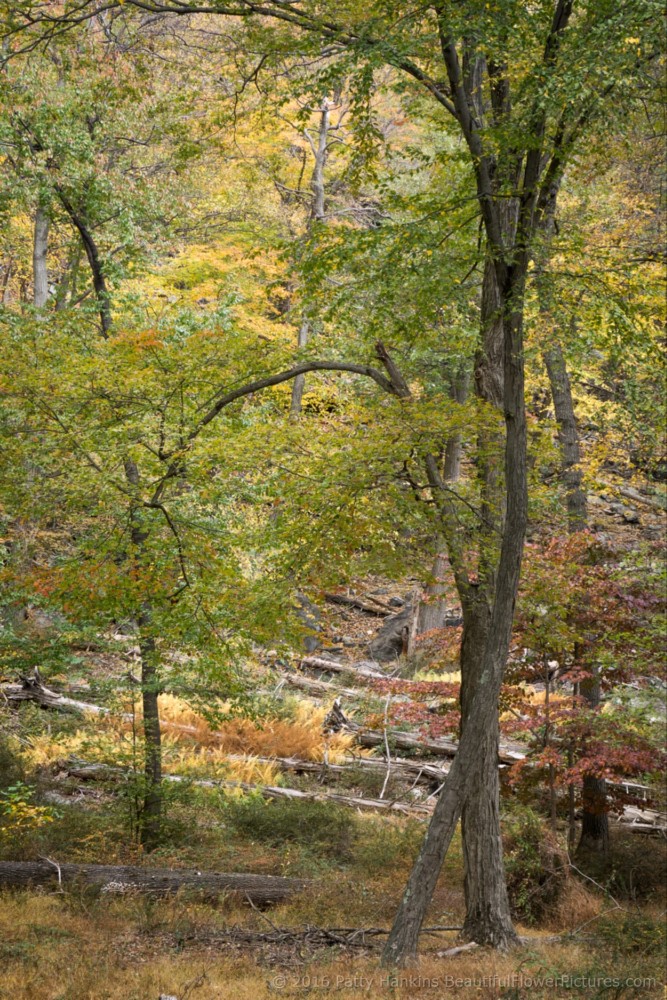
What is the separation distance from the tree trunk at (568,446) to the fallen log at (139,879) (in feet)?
20.2

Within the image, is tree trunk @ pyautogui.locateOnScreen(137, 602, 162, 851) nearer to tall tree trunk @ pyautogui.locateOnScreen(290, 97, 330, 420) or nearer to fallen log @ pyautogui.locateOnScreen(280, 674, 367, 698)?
fallen log @ pyautogui.locateOnScreen(280, 674, 367, 698)

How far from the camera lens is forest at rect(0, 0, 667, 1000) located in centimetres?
673

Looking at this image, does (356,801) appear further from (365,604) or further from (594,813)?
(365,604)

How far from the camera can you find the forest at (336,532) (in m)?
6.73

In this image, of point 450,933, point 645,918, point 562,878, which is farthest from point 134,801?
point 645,918

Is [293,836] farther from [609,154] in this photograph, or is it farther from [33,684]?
[609,154]

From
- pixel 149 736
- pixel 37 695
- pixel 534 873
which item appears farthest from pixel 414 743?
pixel 37 695

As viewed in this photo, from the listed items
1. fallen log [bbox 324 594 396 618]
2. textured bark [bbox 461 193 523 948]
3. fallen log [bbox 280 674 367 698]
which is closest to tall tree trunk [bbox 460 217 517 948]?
textured bark [bbox 461 193 523 948]

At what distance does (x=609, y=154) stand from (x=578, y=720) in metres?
6.05

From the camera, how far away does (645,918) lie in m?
8.16

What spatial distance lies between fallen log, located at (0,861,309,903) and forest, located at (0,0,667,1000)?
34 mm

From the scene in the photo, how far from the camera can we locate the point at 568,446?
12.3 m

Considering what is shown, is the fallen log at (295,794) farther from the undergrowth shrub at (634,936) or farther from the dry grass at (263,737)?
the undergrowth shrub at (634,936)

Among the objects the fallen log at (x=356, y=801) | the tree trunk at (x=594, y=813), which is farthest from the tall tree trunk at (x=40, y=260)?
the tree trunk at (x=594, y=813)
